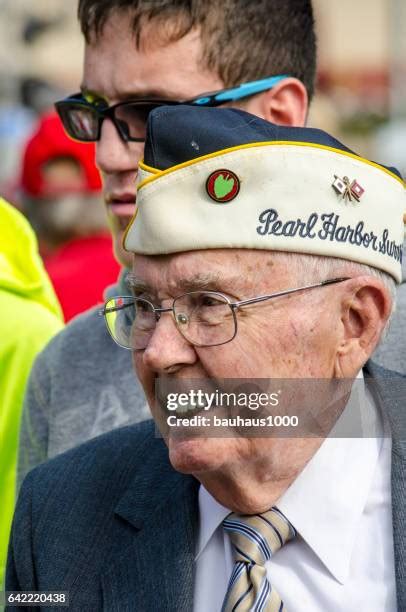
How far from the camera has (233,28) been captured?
10.7ft

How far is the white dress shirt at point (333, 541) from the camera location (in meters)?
2.31

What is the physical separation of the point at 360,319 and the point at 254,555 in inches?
22.4

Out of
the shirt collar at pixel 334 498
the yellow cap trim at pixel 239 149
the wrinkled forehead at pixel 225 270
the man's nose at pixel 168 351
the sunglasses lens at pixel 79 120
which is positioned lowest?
the shirt collar at pixel 334 498

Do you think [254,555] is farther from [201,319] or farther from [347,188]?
[347,188]

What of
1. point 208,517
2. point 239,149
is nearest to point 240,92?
point 239,149

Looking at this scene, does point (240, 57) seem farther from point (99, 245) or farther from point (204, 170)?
point (99, 245)

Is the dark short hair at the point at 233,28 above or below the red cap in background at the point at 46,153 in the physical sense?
above

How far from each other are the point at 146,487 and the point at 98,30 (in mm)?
1415

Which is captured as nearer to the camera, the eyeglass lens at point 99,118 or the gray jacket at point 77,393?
the eyeglass lens at point 99,118

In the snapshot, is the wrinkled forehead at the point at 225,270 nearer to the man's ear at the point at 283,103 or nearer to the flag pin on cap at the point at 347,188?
the flag pin on cap at the point at 347,188

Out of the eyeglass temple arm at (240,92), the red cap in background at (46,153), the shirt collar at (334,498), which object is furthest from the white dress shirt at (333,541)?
the red cap in background at (46,153)

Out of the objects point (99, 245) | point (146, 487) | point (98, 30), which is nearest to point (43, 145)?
point (99, 245)

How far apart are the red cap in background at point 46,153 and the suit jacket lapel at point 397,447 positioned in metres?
3.49

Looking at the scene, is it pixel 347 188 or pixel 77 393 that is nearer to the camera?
pixel 347 188
